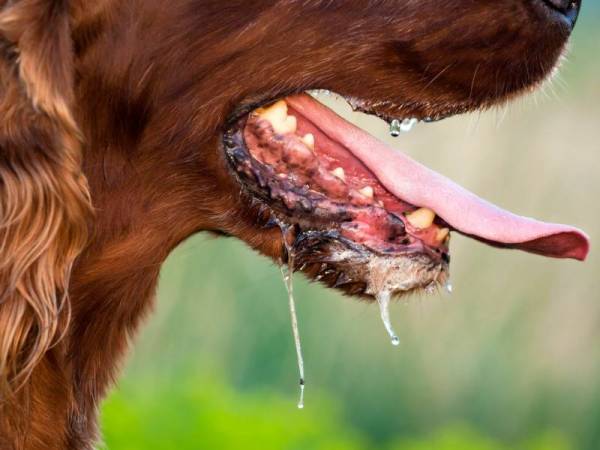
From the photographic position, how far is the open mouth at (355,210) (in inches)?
94.7

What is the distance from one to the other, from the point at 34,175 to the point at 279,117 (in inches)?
20.7

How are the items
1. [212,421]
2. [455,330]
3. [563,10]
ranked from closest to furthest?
[563,10] < [212,421] < [455,330]

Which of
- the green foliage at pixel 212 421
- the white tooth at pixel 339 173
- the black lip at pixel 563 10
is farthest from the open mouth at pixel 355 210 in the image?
the green foliage at pixel 212 421

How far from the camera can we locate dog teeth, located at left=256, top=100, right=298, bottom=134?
245cm

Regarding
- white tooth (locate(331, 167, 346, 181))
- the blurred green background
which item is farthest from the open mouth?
the blurred green background

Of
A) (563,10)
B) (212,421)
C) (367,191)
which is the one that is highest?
(563,10)

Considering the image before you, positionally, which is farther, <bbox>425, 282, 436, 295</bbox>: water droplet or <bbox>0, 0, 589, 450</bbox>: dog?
<bbox>425, 282, 436, 295</bbox>: water droplet

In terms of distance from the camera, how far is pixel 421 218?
2.46 metres

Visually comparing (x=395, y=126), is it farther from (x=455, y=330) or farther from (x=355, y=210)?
(x=455, y=330)

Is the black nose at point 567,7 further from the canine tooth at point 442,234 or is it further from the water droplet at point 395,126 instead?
the canine tooth at point 442,234

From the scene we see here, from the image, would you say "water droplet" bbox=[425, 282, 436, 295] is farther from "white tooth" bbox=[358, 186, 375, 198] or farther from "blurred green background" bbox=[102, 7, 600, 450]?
"blurred green background" bbox=[102, 7, 600, 450]

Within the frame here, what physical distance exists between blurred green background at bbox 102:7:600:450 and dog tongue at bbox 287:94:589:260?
81.9 inches

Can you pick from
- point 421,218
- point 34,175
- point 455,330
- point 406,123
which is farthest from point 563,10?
point 455,330

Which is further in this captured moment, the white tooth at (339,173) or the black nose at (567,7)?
the white tooth at (339,173)
